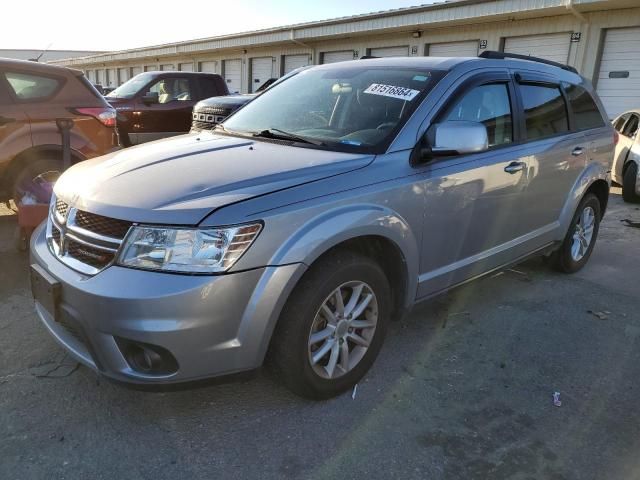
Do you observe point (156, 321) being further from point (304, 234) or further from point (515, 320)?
point (515, 320)

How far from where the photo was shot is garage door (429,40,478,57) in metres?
14.9

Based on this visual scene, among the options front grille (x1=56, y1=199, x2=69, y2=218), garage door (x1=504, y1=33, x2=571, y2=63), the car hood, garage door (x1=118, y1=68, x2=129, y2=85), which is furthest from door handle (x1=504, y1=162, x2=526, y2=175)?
garage door (x1=118, y1=68, x2=129, y2=85)

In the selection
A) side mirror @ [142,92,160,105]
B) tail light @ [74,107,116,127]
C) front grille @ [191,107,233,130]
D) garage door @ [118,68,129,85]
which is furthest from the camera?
garage door @ [118,68,129,85]

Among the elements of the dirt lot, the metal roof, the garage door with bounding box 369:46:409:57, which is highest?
the metal roof

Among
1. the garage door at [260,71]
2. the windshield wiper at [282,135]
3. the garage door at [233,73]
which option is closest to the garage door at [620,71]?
the windshield wiper at [282,135]

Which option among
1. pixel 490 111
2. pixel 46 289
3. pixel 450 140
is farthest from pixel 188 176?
pixel 490 111

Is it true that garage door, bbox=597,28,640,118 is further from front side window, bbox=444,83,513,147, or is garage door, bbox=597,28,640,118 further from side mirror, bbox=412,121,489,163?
side mirror, bbox=412,121,489,163

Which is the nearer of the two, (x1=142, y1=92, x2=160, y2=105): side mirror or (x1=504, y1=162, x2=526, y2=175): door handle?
(x1=504, y1=162, x2=526, y2=175): door handle

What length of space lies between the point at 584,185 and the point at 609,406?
229cm

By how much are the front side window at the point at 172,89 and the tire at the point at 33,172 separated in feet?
18.7

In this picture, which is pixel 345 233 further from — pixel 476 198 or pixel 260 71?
pixel 260 71

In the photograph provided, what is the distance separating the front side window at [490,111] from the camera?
3295mm

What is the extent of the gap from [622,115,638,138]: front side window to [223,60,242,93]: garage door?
18405 mm

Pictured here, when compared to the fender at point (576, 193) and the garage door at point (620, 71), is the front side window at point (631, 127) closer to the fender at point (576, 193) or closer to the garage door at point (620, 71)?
the garage door at point (620, 71)
